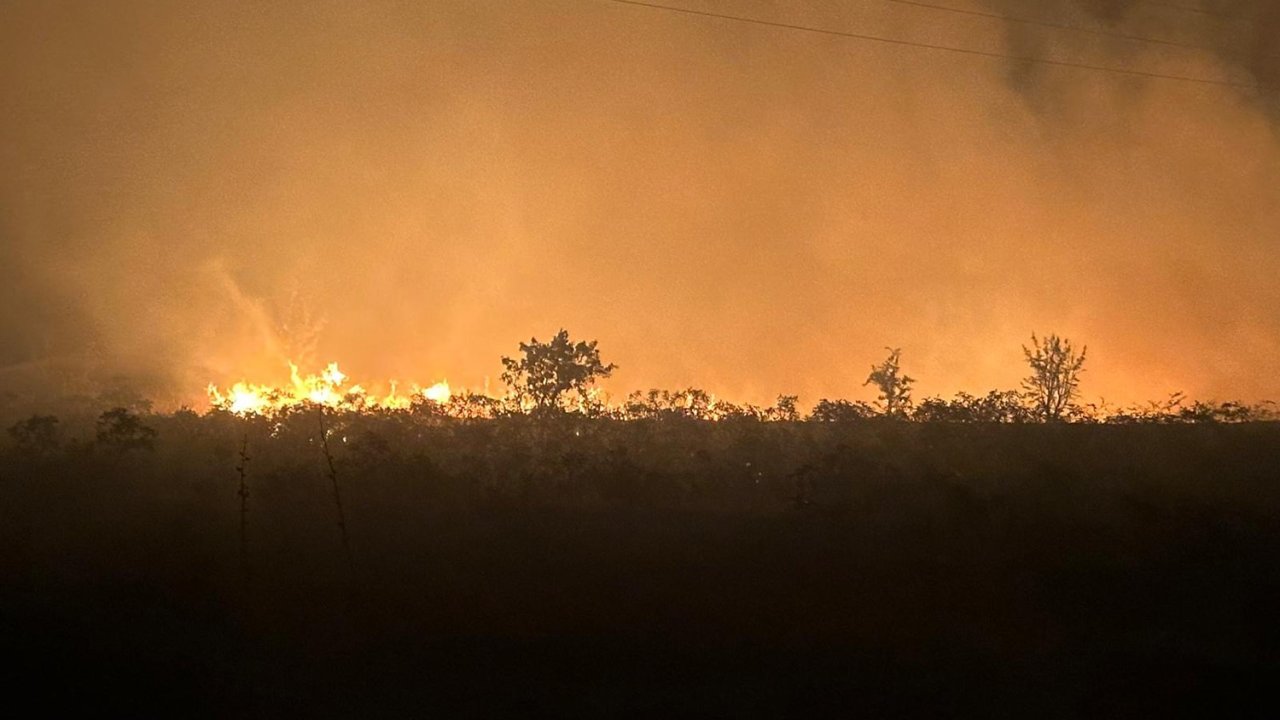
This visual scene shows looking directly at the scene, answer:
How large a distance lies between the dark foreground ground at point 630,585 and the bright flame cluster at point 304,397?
9875mm

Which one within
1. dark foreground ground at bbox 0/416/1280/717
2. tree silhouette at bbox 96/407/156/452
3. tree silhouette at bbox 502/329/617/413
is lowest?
dark foreground ground at bbox 0/416/1280/717

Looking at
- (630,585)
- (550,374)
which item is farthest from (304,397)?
(630,585)

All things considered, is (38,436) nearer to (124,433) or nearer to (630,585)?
(124,433)

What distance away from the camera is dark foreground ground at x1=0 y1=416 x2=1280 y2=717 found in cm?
1461

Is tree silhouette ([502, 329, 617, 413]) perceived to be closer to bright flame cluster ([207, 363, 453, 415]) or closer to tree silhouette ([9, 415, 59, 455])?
bright flame cluster ([207, 363, 453, 415])

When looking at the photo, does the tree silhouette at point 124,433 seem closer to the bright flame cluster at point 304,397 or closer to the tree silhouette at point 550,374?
the bright flame cluster at point 304,397

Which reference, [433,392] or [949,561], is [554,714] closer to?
[949,561]

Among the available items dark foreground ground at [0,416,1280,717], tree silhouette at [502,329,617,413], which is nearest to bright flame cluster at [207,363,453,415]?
tree silhouette at [502,329,617,413]

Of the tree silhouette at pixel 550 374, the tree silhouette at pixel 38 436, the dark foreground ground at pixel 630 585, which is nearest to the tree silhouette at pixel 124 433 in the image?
the dark foreground ground at pixel 630 585

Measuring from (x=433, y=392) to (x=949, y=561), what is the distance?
41.3 m

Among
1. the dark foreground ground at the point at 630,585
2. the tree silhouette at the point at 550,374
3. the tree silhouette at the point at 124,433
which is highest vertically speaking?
the tree silhouette at the point at 550,374

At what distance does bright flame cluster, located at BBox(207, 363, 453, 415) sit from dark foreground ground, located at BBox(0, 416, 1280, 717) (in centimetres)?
988

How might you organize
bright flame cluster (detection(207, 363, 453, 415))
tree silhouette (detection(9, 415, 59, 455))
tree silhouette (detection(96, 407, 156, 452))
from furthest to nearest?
bright flame cluster (detection(207, 363, 453, 415)) < tree silhouette (detection(9, 415, 59, 455)) < tree silhouette (detection(96, 407, 156, 452))

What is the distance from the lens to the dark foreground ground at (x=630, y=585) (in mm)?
14609
